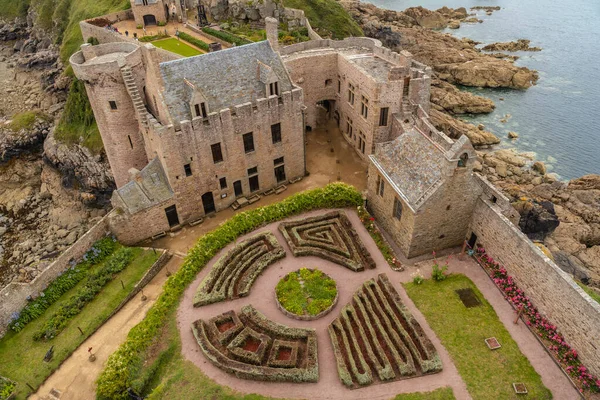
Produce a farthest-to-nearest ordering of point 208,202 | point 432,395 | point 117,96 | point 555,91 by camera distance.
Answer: point 555,91 → point 208,202 → point 117,96 → point 432,395

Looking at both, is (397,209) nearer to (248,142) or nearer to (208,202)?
(248,142)

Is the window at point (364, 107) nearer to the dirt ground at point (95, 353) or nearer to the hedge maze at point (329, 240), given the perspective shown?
the hedge maze at point (329, 240)

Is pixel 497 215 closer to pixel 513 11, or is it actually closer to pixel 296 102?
pixel 296 102

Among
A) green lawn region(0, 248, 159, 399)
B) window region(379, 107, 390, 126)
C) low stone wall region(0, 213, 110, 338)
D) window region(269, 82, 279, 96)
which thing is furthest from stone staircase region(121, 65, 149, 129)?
window region(379, 107, 390, 126)

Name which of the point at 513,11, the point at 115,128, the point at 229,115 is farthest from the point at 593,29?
the point at 115,128

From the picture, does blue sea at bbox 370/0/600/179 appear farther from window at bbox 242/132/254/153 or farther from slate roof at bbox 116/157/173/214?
slate roof at bbox 116/157/173/214

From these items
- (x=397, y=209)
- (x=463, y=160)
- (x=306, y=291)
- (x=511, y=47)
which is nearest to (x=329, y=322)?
(x=306, y=291)
